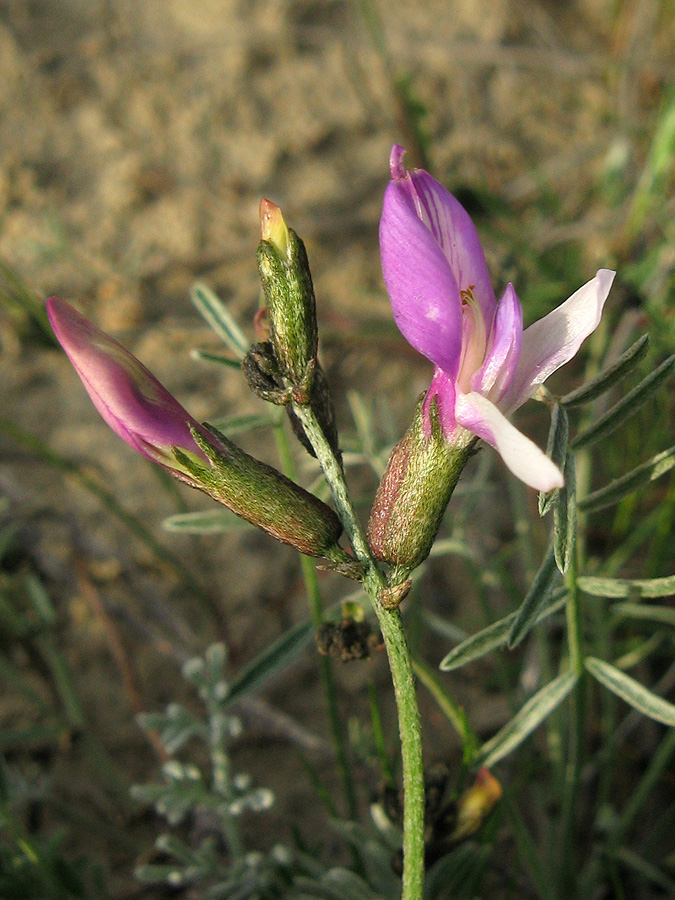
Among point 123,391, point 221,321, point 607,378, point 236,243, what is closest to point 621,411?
point 607,378

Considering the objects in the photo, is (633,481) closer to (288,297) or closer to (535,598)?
(535,598)

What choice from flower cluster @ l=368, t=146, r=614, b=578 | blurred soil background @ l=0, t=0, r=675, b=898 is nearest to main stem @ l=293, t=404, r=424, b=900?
flower cluster @ l=368, t=146, r=614, b=578

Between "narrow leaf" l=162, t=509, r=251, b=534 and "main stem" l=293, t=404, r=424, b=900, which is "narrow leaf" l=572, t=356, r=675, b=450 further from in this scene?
"narrow leaf" l=162, t=509, r=251, b=534

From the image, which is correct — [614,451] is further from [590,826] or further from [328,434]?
[328,434]

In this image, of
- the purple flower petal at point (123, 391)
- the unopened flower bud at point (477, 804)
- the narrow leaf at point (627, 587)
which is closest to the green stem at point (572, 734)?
the narrow leaf at point (627, 587)

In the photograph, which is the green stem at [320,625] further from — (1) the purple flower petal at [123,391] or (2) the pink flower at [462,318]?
(2) the pink flower at [462,318]
